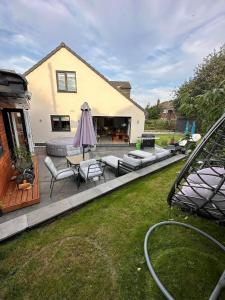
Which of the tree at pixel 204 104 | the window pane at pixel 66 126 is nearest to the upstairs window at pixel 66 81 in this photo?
the window pane at pixel 66 126

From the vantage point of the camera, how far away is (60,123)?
37.4ft

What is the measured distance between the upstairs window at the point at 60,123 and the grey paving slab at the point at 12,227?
9.31 meters

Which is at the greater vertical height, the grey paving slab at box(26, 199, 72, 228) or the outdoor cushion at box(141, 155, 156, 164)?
the outdoor cushion at box(141, 155, 156, 164)

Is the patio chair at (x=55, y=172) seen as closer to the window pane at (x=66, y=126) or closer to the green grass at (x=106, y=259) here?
the green grass at (x=106, y=259)

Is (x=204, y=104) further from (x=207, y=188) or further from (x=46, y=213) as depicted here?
(x=46, y=213)

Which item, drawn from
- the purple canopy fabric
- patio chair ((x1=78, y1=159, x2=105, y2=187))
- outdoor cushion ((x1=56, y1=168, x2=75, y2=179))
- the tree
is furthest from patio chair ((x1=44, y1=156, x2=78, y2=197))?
the tree

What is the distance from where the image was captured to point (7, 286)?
194cm

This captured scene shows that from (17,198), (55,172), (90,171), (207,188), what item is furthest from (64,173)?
(207,188)

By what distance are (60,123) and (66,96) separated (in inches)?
80.6

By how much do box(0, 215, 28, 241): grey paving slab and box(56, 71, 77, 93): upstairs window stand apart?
996cm

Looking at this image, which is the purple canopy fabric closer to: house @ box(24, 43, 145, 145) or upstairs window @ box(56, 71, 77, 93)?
house @ box(24, 43, 145, 145)

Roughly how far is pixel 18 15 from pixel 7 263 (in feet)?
22.8

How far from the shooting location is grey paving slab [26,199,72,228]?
2.91 metres

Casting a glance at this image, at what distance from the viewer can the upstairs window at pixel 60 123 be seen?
11.3m
